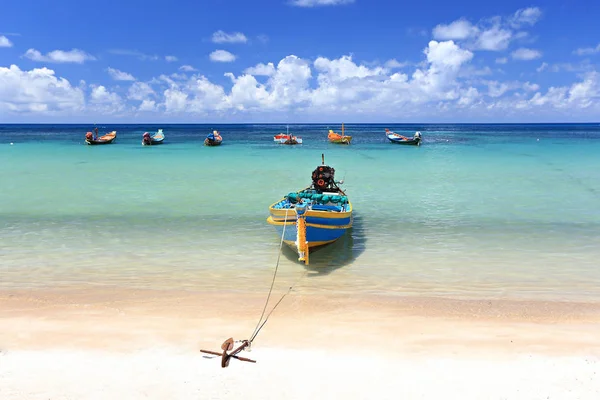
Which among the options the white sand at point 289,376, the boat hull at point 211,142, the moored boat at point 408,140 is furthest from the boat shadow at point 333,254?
the boat hull at point 211,142

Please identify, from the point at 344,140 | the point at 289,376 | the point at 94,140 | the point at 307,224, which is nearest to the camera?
the point at 289,376

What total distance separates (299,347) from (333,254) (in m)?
5.61

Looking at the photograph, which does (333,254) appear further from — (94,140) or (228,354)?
(94,140)

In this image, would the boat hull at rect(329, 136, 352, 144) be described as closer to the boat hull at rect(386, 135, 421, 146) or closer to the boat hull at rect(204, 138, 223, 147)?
the boat hull at rect(386, 135, 421, 146)

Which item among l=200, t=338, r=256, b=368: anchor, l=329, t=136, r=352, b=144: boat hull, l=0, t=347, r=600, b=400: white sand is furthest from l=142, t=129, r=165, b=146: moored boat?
l=200, t=338, r=256, b=368: anchor

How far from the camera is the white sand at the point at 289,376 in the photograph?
19.7 ft

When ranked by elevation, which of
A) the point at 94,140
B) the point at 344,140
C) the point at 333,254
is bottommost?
the point at 333,254

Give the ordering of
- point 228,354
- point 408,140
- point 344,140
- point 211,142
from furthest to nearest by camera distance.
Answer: point 344,140 < point 408,140 < point 211,142 < point 228,354

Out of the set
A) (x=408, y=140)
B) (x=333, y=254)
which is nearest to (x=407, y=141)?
(x=408, y=140)

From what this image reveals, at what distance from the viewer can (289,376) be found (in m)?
6.39

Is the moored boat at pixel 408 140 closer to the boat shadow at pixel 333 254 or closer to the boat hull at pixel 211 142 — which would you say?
the boat hull at pixel 211 142

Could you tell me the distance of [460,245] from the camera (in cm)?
1388

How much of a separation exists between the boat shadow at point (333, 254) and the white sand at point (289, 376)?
460cm

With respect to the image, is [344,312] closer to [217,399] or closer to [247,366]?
[247,366]
